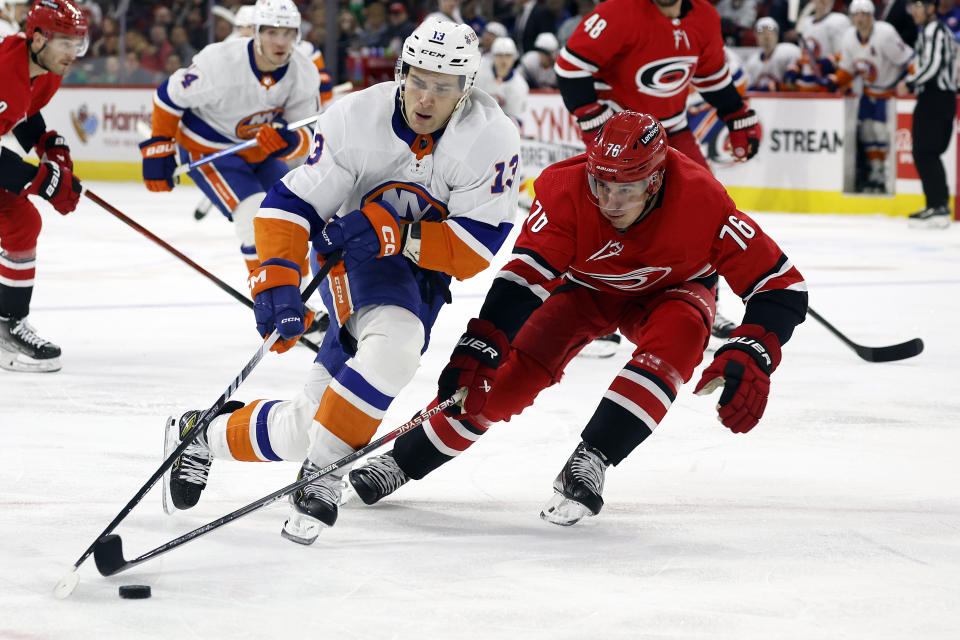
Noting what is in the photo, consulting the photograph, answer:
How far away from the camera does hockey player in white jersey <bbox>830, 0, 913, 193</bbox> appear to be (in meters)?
9.56

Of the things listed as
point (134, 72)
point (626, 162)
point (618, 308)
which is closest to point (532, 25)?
point (134, 72)

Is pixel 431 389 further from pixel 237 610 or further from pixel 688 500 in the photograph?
pixel 237 610

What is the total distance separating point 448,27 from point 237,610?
1244mm

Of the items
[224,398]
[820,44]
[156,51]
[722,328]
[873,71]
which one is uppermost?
[224,398]

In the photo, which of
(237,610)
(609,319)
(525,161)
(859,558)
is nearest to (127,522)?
(237,610)

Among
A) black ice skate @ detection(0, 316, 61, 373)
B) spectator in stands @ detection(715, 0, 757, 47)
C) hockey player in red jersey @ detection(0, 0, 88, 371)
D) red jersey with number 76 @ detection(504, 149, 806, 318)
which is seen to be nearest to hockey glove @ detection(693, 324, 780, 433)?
red jersey with number 76 @ detection(504, 149, 806, 318)

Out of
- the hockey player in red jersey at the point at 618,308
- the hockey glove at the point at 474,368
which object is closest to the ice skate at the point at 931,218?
the hockey player in red jersey at the point at 618,308

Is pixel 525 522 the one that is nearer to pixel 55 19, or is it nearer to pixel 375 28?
pixel 55 19

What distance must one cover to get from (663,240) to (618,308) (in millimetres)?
246

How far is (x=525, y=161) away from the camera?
1103 centimetres

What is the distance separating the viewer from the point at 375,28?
12.5 meters

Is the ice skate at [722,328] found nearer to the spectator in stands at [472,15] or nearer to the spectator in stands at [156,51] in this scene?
the spectator in stands at [472,15]

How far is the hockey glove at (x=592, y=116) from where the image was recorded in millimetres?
4891

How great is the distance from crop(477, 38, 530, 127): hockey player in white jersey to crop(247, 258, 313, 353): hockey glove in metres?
7.90
